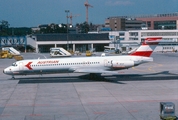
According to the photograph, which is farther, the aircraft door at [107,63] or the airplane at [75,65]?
the aircraft door at [107,63]

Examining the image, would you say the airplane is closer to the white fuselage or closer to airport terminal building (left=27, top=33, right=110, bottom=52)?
the white fuselage

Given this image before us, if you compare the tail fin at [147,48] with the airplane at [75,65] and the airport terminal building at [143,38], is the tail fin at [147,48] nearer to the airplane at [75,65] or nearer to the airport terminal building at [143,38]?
the airplane at [75,65]

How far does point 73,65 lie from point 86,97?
11.1m

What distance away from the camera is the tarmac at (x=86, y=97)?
73.5ft

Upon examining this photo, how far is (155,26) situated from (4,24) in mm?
84019

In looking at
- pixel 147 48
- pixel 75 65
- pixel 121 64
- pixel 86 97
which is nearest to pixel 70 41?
pixel 147 48

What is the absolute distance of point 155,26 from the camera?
18825 centimetres

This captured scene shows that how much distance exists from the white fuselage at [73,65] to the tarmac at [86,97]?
121cm

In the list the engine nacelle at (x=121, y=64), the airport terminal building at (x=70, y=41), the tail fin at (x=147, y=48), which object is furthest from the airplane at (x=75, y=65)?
the airport terminal building at (x=70, y=41)

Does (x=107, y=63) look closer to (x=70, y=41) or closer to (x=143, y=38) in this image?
(x=70, y=41)

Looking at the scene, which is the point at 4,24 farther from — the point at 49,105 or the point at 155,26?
the point at 49,105

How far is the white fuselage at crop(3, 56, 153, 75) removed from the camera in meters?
38.9

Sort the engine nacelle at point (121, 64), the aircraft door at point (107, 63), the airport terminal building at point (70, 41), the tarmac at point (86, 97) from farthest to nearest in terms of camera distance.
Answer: the airport terminal building at point (70, 41), the aircraft door at point (107, 63), the engine nacelle at point (121, 64), the tarmac at point (86, 97)

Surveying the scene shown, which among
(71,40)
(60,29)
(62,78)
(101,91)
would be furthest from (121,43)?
(101,91)
